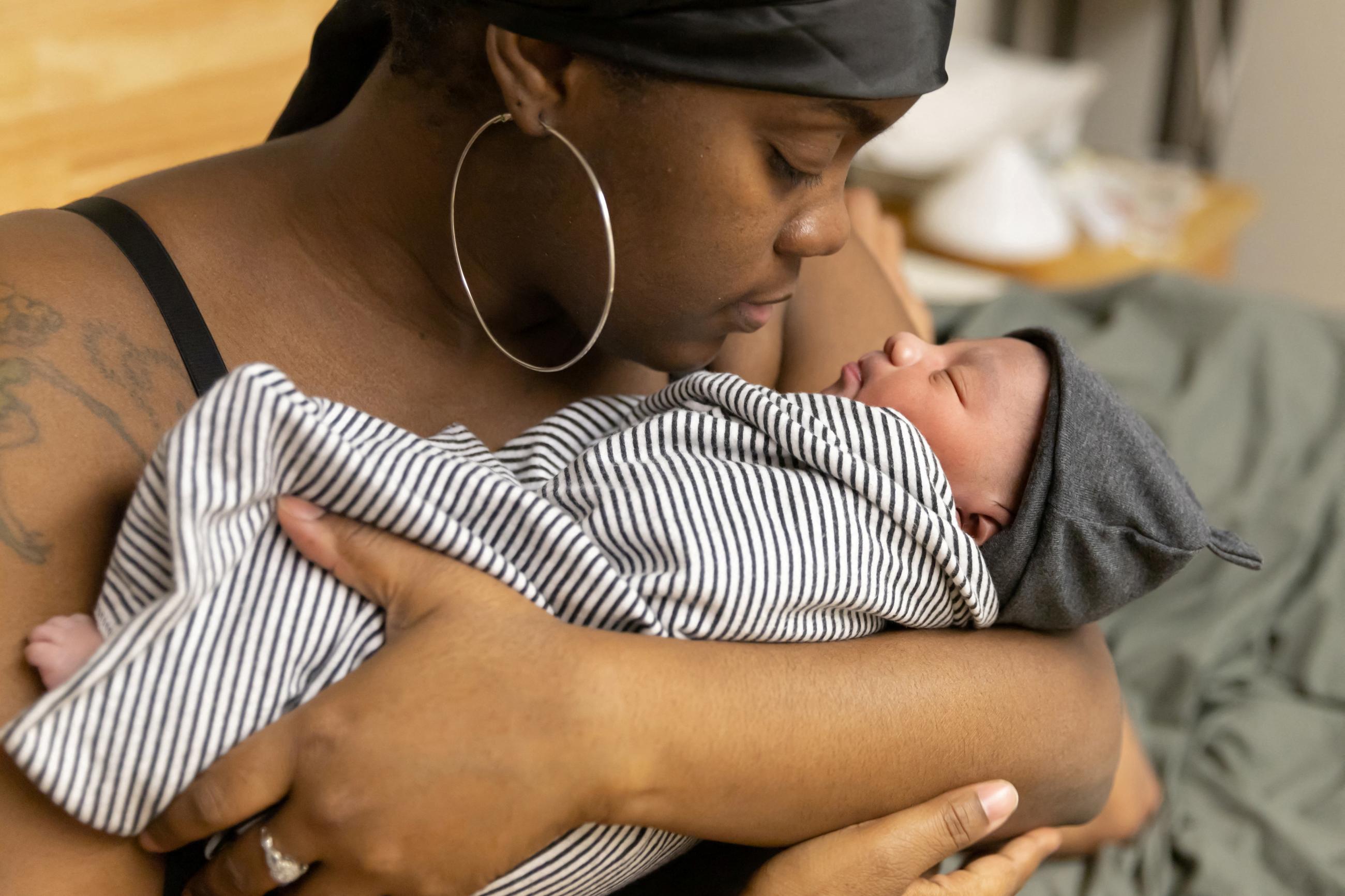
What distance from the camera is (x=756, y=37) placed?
2.87 ft

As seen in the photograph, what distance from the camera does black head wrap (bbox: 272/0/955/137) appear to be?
0.87 m

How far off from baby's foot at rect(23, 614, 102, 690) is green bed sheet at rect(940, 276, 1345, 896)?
3.13 feet

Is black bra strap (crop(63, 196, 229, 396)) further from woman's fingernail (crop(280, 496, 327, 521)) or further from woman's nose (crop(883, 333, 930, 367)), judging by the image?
woman's nose (crop(883, 333, 930, 367))

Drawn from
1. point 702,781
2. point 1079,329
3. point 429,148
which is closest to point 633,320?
point 429,148

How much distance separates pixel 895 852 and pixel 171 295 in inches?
29.4

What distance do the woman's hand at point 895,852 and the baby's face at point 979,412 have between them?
0.79ft

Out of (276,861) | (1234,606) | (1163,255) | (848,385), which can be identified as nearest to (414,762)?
(276,861)

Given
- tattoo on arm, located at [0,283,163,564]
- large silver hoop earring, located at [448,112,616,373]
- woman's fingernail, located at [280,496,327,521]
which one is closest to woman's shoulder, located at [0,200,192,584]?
tattoo on arm, located at [0,283,163,564]

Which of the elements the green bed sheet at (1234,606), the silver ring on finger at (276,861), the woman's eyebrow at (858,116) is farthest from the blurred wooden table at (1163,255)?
the silver ring on finger at (276,861)

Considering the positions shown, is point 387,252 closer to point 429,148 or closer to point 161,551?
point 429,148

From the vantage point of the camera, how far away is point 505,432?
1.20 meters

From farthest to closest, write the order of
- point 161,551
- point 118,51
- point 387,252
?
point 118,51, point 387,252, point 161,551

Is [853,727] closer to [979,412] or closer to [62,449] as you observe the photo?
[979,412]

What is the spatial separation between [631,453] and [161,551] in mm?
379
